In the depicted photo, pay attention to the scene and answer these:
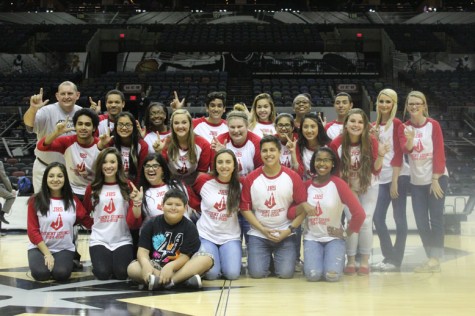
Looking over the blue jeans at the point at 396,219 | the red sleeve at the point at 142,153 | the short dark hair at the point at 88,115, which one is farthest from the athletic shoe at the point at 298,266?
the short dark hair at the point at 88,115

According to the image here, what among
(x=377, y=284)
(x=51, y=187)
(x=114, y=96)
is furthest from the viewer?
(x=114, y=96)

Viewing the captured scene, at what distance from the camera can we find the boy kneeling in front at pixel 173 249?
4.41 m

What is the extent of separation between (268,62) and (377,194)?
637 inches

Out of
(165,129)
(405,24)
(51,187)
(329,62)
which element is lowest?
(51,187)

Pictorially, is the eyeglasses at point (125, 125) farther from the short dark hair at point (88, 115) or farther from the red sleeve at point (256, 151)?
the red sleeve at point (256, 151)

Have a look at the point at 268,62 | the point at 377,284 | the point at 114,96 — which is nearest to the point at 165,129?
the point at 114,96

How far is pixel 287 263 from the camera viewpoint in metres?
4.91

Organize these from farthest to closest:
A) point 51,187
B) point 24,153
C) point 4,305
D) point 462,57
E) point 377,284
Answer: point 462,57 → point 24,153 → point 51,187 → point 377,284 → point 4,305

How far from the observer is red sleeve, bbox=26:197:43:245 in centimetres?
484

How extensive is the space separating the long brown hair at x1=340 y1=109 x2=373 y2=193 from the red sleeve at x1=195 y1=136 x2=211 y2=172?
3.67 ft

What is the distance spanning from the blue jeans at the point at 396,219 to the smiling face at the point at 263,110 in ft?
4.01

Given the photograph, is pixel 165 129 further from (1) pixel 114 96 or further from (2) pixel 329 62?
(2) pixel 329 62

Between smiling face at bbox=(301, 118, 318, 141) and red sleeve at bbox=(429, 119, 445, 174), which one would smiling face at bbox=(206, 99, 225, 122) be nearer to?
smiling face at bbox=(301, 118, 318, 141)

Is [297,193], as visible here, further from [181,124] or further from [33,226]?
[33,226]
